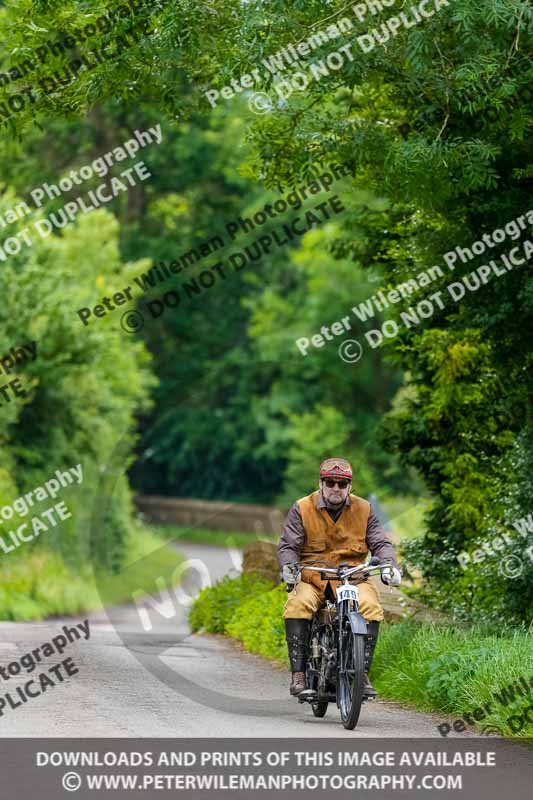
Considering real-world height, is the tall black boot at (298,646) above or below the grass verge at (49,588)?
below

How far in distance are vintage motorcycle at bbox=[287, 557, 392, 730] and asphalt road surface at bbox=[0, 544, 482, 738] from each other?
0.18 metres

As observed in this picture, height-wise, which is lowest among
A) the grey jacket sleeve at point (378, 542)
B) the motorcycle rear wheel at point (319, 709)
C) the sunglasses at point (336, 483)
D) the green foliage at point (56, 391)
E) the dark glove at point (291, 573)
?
the motorcycle rear wheel at point (319, 709)

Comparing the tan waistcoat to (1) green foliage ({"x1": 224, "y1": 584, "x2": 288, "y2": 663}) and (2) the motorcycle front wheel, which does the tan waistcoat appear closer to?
(2) the motorcycle front wheel

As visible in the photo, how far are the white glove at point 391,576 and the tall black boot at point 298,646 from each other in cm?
81

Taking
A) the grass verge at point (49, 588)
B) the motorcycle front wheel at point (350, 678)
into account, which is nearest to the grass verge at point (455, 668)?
the motorcycle front wheel at point (350, 678)

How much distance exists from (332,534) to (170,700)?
6.38ft

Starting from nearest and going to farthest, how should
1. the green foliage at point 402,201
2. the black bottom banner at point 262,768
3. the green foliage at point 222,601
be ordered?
the black bottom banner at point 262,768 → the green foliage at point 402,201 → the green foliage at point 222,601

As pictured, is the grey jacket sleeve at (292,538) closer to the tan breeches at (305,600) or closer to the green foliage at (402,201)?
the tan breeches at (305,600)

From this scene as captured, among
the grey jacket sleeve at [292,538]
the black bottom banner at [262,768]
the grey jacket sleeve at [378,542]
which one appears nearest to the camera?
the black bottom banner at [262,768]

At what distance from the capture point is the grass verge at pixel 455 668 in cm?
992

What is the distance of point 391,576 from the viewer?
401 inches

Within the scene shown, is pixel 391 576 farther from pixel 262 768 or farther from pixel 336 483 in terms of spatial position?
pixel 262 768

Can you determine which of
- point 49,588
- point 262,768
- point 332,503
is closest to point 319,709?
point 332,503

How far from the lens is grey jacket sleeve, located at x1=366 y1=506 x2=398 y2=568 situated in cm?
1034
